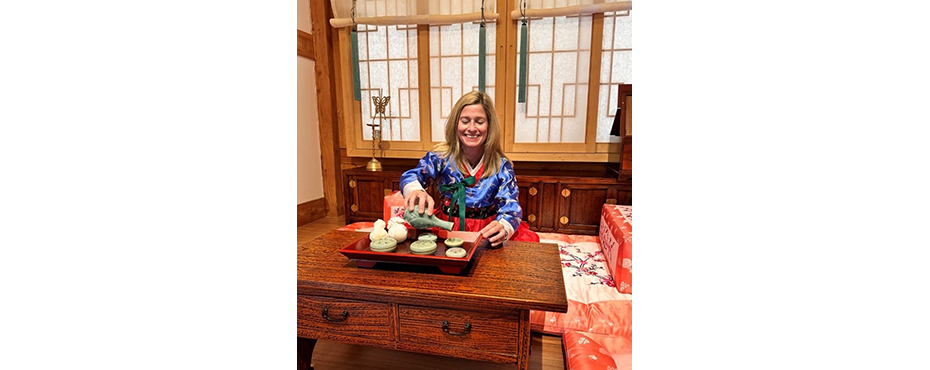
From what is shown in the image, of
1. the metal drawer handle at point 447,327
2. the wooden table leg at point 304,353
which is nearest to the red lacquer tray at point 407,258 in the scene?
the metal drawer handle at point 447,327

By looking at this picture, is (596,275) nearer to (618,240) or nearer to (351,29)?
(618,240)

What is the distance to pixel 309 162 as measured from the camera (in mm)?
2990

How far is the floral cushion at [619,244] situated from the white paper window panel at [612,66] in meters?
0.83

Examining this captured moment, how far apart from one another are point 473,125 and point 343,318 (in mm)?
935

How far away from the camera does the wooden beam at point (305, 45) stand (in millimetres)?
2793

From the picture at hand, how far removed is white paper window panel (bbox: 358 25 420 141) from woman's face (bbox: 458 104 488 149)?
1.54 m

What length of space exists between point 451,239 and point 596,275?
41.1 inches

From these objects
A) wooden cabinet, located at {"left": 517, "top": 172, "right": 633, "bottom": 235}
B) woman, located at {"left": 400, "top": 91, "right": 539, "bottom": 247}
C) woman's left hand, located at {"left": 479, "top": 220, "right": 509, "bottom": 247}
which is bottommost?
wooden cabinet, located at {"left": 517, "top": 172, "right": 633, "bottom": 235}

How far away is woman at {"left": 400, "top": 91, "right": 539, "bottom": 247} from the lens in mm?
1492

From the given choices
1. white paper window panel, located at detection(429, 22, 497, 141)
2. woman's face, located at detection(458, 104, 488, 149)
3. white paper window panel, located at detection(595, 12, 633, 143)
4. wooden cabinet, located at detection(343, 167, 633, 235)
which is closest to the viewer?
woman's face, located at detection(458, 104, 488, 149)

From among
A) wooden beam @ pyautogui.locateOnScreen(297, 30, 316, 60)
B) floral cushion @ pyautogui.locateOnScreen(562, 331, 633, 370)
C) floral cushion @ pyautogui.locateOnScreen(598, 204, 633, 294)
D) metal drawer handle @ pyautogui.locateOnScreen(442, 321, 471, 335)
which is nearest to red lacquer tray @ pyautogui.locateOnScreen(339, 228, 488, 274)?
metal drawer handle @ pyautogui.locateOnScreen(442, 321, 471, 335)

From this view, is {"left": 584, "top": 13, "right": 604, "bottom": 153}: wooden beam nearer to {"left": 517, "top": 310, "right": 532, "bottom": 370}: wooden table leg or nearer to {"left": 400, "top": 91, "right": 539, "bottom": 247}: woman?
{"left": 400, "top": 91, "right": 539, "bottom": 247}: woman
